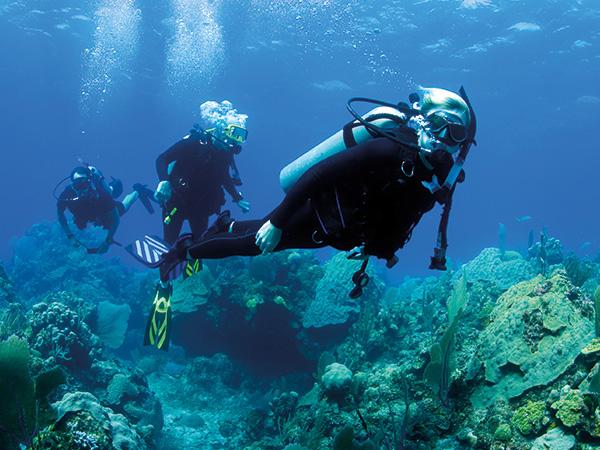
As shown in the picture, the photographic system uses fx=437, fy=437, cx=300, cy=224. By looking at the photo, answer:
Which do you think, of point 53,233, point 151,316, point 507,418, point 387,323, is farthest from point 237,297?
point 53,233

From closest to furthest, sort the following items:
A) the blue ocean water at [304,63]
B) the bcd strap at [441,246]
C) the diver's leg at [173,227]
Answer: the bcd strap at [441,246]
the diver's leg at [173,227]
the blue ocean water at [304,63]

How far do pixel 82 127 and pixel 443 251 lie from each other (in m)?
86.1

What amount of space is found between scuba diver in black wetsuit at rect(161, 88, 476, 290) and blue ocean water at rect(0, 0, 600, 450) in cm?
201

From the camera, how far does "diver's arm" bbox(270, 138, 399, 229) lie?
3.63 metres

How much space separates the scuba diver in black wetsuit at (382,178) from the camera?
140 inches

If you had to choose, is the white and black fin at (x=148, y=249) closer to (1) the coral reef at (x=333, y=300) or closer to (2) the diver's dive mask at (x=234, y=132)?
(2) the diver's dive mask at (x=234, y=132)

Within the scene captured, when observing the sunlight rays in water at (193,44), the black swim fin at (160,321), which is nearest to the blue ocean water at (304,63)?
the sunlight rays in water at (193,44)

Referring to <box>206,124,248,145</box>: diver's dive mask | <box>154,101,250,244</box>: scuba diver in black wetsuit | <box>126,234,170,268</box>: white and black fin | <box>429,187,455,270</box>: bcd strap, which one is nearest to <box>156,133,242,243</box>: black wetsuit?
<box>154,101,250,244</box>: scuba diver in black wetsuit

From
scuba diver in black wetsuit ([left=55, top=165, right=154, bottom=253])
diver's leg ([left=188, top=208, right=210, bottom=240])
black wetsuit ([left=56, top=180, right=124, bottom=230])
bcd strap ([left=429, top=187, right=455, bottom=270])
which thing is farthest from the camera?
black wetsuit ([left=56, top=180, right=124, bottom=230])

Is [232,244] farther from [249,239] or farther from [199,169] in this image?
[199,169]

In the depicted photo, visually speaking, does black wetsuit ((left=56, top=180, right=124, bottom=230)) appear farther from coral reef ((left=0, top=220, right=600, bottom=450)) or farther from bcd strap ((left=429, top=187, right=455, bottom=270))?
bcd strap ((left=429, top=187, right=455, bottom=270))

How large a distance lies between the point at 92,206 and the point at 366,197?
8.87 metres

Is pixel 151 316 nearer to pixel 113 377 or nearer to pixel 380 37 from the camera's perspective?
pixel 113 377

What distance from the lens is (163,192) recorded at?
8070mm
